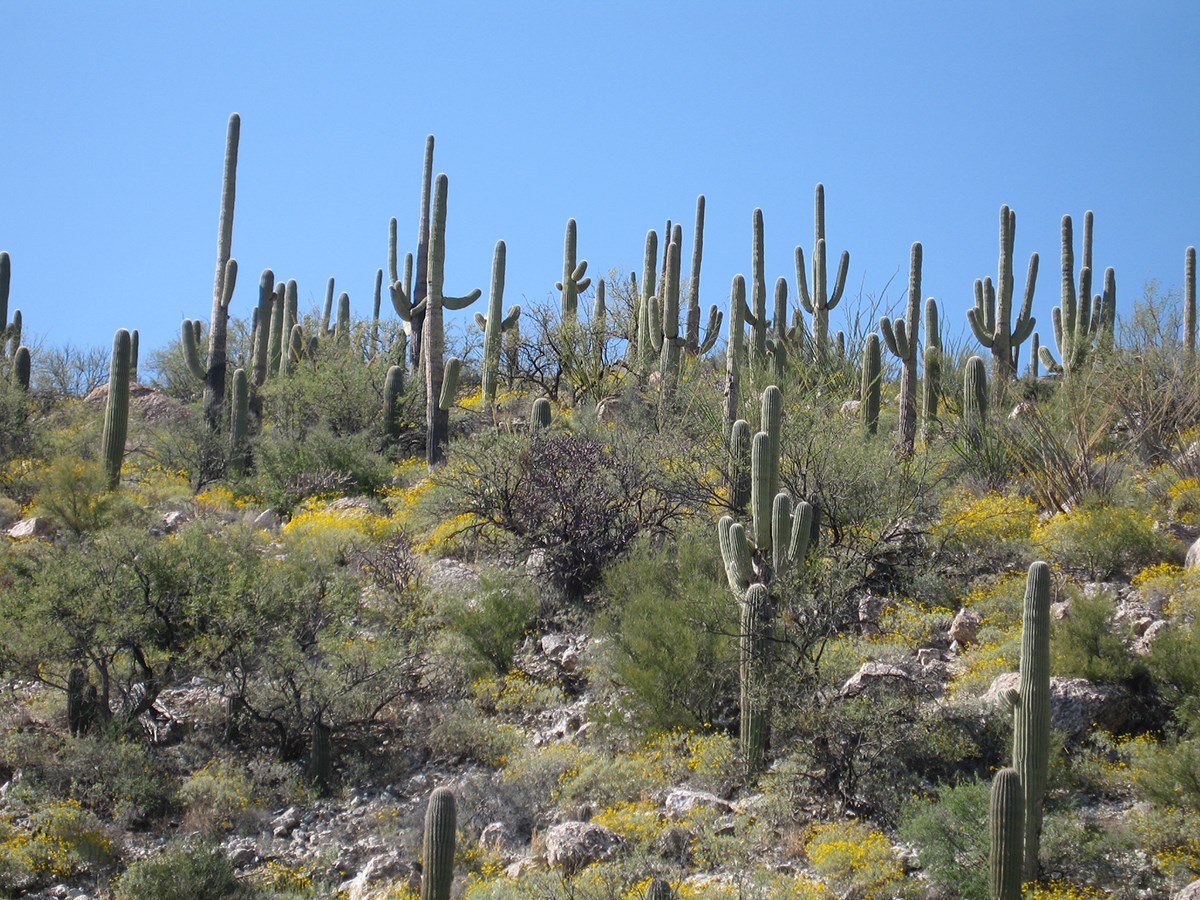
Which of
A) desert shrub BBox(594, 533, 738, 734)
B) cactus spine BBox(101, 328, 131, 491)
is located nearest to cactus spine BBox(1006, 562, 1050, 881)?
desert shrub BBox(594, 533, 738, 734)

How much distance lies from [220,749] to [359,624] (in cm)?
273

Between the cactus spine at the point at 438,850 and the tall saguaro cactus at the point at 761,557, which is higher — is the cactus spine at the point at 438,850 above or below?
below

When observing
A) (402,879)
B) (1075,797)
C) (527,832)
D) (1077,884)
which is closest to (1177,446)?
(1075,797)

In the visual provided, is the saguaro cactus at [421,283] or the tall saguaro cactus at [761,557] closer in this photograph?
the tall saguaro cactus at [761,557]

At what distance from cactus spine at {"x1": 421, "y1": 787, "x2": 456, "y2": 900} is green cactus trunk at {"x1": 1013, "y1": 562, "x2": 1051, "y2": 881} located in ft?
13.2

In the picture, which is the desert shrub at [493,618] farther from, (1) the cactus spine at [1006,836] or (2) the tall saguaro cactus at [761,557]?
(1) the cactus spine at [1006,836]

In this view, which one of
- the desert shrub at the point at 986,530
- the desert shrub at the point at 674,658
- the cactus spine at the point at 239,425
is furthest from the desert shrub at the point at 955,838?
the cactus spine at the point at 239,425

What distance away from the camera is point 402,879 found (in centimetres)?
1037

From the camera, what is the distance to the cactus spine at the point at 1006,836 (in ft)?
27.8

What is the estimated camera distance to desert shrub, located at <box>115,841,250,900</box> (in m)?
10.2

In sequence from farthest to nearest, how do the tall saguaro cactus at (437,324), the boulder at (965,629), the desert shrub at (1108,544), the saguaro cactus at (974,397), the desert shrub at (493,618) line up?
1. the tall saguaro cactus at (437,324)
2. the saguaro cactus at (974,397)
3. the desert shrub at (493,618)
4. the desert shrub at (1108,544)
5. the boulder at (965,629)

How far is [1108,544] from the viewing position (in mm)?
14352

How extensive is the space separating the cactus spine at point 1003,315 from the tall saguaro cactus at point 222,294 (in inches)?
503

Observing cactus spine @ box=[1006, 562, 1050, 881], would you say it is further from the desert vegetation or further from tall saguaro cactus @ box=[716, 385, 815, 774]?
tall saguaro cactus @ box=[716, 385, 815, 774]
